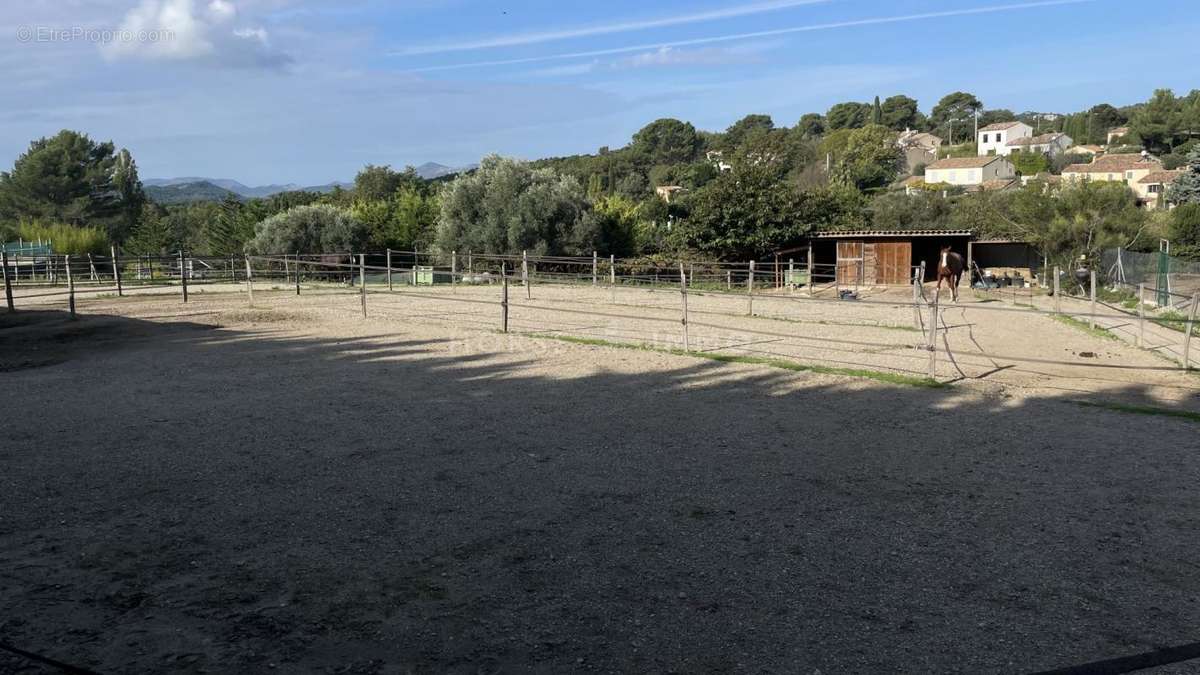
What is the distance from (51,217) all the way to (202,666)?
67.1 metres

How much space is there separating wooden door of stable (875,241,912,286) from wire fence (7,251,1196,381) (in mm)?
1962

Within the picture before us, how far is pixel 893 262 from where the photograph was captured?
3100 centimetres

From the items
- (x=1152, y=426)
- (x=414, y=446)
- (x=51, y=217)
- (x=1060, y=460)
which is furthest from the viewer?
(x=51, y=217)

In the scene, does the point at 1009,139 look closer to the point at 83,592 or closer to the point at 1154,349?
the point at 1154,349

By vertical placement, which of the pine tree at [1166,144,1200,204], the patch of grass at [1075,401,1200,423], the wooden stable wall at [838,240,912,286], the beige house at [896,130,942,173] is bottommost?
the patch of grass at [1075,401,1200,423]

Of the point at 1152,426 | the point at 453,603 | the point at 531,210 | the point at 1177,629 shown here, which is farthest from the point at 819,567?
the point at 531,210

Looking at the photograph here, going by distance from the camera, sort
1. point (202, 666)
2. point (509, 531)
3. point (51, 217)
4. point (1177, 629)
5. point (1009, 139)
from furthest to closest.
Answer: point (1009, 139) → point (51, 217) → point (509, 531) → point (1177, 629) → point (202, 666)

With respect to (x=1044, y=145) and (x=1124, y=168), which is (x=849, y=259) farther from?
(x=1044, y=145)

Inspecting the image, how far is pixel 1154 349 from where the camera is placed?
12758mm

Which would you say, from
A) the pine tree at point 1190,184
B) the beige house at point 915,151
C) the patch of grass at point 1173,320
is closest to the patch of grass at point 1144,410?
the patch of grass at point 1173,320

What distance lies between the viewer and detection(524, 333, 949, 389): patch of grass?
9.71 m

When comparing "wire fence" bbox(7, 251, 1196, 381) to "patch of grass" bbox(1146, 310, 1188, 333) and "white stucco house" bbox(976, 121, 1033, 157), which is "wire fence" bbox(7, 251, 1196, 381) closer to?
"patch of grass" bbox(1146, 310, 1188, 333)

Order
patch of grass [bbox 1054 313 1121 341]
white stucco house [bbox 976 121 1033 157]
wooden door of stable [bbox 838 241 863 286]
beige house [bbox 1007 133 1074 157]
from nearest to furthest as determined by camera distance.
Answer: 1. patch of grass [bbox 1054 313 1121 341]
2. wooden door of stable [bbox 838 241 863 286]
3. beige house [bbox 1007 133 1074 157]
4. white stucco house [bbox 976 121 1033 157]

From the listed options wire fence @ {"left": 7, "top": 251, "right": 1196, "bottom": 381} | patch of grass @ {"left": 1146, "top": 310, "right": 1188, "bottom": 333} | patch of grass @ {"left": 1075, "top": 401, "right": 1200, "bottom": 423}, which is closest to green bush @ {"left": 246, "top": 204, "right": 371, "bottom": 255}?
wire fence @ {"left": 7, "top": 251, "right": 1196, "bottom": 381}
